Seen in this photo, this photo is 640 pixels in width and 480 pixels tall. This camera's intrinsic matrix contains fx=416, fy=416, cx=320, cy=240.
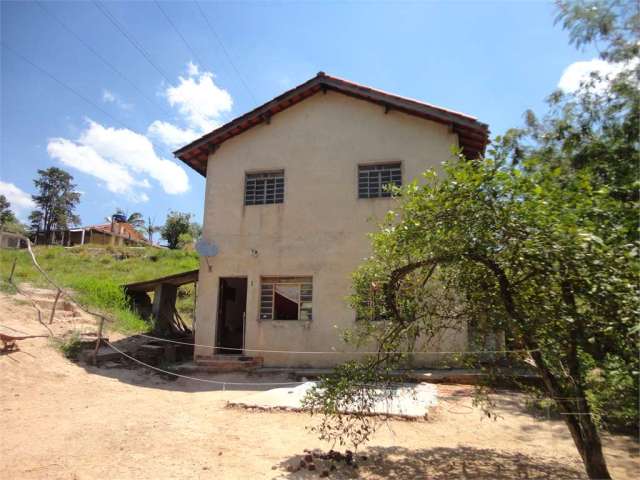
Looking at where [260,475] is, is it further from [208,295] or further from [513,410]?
[208,295]

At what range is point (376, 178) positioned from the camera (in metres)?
11.5

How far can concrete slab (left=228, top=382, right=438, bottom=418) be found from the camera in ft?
22.8

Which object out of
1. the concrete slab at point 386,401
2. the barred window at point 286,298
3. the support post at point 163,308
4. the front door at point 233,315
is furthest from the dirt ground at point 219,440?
the support post at point 163,308

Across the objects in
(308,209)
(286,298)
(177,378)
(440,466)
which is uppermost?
(308,209)

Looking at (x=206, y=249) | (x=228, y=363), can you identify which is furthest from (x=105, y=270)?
(x=228, y=363)

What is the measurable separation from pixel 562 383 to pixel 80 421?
6604mm

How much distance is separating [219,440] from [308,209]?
7.02 m

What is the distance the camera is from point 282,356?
11.1 metres

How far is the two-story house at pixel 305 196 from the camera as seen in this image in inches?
435

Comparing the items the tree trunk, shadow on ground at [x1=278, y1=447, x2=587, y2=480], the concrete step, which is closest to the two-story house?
the concrete step

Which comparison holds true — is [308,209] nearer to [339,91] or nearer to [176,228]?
[339,91]

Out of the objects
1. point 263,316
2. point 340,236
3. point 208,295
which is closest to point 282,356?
point 263,316

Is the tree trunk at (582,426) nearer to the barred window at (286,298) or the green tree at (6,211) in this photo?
the barred window at (286,298)

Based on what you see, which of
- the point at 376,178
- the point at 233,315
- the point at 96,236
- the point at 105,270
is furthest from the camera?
the point at 96,236
